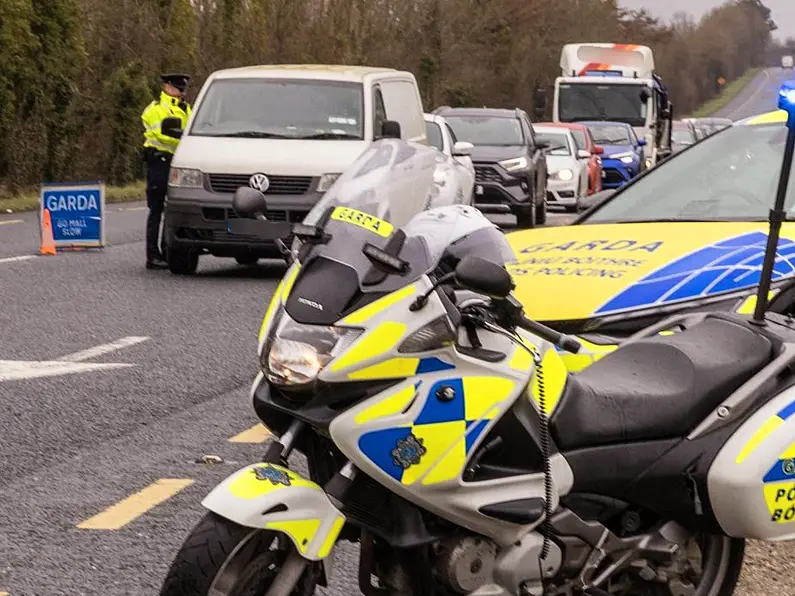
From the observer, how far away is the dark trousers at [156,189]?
16.0 meters

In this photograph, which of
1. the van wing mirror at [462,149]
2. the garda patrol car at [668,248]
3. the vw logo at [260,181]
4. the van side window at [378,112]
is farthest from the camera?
the van wing mirror at [462,149]

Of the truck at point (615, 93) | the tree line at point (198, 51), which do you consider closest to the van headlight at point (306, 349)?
the tree line at point (198, 51)

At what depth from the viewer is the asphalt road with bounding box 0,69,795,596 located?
5.44 metres

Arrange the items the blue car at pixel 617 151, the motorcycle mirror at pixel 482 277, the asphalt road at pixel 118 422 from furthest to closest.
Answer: the blue car at pixel 617 151 → the asphalt road at pixel 118 422 → the motorcycle mirror at pixel 482 277

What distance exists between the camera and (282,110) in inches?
615

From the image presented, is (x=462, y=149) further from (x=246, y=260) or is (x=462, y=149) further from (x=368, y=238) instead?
(x=368, y=238)

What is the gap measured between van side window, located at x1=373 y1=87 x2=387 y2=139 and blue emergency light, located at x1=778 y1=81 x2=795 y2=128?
10769mm

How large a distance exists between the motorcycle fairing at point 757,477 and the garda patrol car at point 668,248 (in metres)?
0.82

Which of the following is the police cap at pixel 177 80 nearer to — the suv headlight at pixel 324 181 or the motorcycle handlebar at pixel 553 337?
the suv headlight at pixel 324 181

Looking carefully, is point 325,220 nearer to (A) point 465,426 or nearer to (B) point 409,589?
(A) point 465,426

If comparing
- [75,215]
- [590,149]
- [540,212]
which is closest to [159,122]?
[75,215]

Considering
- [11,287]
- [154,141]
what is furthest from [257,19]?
[11,287]

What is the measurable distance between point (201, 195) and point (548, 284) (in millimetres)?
8566

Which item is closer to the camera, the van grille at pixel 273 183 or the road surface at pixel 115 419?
the road surface at pixel 115 419
